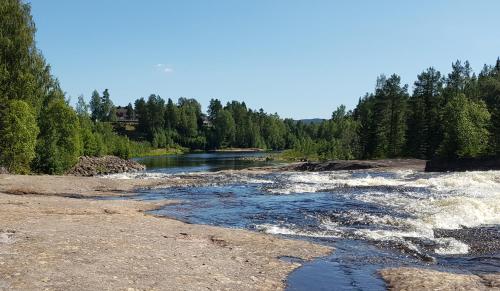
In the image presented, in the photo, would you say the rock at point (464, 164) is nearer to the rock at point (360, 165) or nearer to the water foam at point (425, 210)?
the rock at point (360, 165)

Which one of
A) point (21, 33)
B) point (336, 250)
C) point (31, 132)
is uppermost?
point (21, 33)

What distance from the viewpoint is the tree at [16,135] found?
5141 centimetres

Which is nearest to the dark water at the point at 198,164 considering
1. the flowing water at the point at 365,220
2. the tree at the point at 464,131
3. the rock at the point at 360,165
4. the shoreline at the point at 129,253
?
the rock at the point at 360,165

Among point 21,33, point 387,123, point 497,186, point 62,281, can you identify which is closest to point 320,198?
point 497,186

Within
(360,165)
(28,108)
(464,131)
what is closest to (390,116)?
(464,131)

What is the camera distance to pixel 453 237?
22.0 meters

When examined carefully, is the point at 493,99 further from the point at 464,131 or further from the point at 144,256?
the point at 144,256

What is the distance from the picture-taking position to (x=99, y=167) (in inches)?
3494

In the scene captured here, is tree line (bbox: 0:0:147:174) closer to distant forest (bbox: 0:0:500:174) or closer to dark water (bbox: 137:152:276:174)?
distant forest (bbox: 0:0:500:174)

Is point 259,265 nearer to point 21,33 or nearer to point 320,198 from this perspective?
point 320,198

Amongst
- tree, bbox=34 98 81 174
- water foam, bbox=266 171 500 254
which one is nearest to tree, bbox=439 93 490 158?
water foam, bbox=266 171 500 254

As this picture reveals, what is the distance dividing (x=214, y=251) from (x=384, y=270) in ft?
21.2

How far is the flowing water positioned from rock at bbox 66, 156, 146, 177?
3780 centimetres

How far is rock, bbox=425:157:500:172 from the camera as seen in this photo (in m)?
A: 64.0
